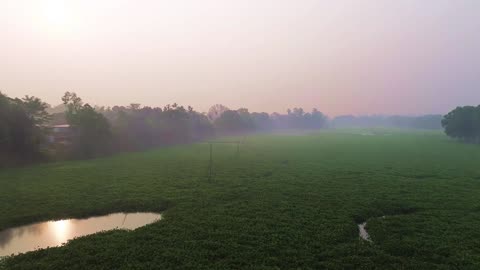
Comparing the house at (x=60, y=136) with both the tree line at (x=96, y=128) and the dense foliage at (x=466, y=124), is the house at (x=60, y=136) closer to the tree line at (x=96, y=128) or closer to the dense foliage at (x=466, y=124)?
the tree line at (x=96, y=128)

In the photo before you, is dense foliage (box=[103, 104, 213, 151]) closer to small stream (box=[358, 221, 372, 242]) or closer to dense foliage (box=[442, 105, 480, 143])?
small stream (box=[358, 221, 372, 242])

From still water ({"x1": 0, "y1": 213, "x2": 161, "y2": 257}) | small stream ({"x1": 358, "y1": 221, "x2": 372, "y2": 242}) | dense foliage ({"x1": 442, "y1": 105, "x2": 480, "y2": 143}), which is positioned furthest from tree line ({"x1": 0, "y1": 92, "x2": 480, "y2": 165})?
small stream ({"x1": 358, "y1": 221, "x2": 372, "y2": 242})

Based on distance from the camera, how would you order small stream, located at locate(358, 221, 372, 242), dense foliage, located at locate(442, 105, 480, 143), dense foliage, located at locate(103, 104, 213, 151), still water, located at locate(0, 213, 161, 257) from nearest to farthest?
1. still water, located at locate(0, 213, 161, 257)
2. small stream, located at locate(358, 221, 372, 242)
3. dense foliage, located at locate(103, 104, 213, 151)
4. dense foliage, located at locate(442, 105, 480, 143)

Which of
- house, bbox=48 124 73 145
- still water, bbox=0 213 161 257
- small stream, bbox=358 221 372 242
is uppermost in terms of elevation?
house, bbox=48 124 73 145

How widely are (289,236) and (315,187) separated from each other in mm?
12809

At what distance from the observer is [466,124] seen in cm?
8250

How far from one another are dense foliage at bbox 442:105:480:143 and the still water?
90348mm

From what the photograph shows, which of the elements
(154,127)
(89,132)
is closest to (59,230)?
(89,132)

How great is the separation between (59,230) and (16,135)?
117ft

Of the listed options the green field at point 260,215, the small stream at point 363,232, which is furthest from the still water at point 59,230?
the small stream at point 363,232

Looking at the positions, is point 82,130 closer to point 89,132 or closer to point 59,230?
point 89,132

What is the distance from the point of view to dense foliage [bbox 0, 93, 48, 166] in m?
43.2

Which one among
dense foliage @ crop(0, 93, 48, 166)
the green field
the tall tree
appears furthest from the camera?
the tall tree

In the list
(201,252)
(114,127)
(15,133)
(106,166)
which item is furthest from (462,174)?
(114,127)
